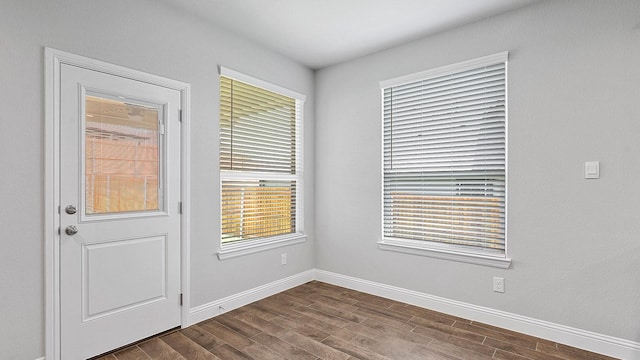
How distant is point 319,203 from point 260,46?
1929 millimetres

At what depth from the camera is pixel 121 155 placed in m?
2.40

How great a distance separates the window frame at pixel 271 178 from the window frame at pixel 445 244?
3.27ft

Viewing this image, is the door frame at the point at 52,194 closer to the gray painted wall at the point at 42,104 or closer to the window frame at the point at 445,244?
the gray painted wall at the point at 42,104

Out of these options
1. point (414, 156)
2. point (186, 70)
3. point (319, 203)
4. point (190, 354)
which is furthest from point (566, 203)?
point (186, 70)

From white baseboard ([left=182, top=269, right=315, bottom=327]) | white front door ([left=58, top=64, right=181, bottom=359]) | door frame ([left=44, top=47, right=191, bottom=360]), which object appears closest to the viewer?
door frame ([left=44, top=47, right=191, bottom=360])

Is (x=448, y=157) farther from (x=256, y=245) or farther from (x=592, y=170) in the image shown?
(x=256, y=245)

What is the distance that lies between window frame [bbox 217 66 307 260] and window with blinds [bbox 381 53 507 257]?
103 cm

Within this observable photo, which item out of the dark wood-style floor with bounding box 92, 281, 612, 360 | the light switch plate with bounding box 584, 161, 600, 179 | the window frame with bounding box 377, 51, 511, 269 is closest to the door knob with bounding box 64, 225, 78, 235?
the dark wood-style floor with bounding box 92, 281, 612, 360

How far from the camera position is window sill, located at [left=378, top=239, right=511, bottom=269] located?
9.03 ft

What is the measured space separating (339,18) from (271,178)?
1.73 metres

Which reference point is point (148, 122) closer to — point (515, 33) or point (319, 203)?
point (319, 203)

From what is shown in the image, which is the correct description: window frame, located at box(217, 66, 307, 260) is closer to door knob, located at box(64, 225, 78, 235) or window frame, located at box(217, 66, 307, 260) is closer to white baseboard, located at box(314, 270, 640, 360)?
white baseboard, located at box(314, 270, 640, 360)

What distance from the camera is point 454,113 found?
3.04m

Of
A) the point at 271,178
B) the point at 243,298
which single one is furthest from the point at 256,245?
the point at 271,178
